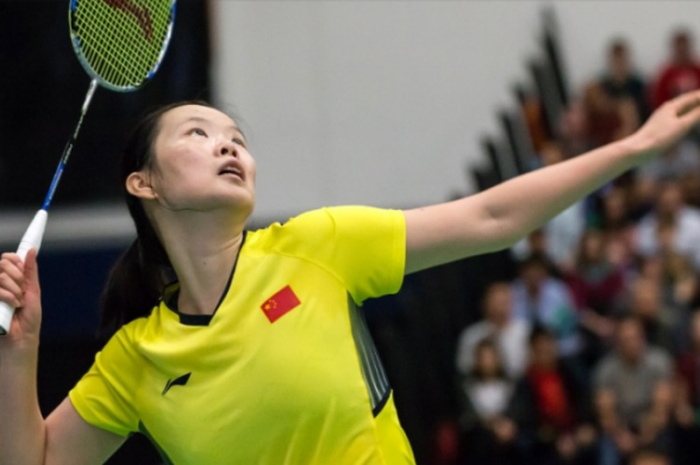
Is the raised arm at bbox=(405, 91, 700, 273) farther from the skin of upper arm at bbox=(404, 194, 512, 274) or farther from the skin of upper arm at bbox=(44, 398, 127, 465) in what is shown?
the skin of upper arm at bbox=(44, 398, 127, 465)

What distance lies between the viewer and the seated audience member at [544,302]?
351 inches

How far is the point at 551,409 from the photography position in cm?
816

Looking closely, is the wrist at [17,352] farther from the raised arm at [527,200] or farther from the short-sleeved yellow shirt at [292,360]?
the raised arm at [527,200]

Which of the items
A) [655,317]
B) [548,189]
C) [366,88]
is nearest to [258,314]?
[548,189]

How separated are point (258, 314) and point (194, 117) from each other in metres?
0.53

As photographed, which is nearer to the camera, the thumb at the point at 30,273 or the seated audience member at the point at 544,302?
the thumb at the point at 30,273

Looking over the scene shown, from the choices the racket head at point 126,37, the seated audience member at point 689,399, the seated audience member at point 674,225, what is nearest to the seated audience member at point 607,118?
the seated audience member at point 674,225

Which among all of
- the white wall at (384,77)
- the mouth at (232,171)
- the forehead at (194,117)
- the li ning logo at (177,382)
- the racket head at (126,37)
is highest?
the racket head at (126,37)

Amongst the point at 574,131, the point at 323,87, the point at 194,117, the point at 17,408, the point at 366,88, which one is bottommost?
the point at 574,131

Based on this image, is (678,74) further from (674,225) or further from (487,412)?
(487,412)

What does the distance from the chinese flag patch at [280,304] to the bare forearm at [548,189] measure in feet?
1.57

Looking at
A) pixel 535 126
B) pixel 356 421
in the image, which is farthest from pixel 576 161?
pixel 535 126

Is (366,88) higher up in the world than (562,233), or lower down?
higher up

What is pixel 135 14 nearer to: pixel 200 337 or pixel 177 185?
pixel 177 185
